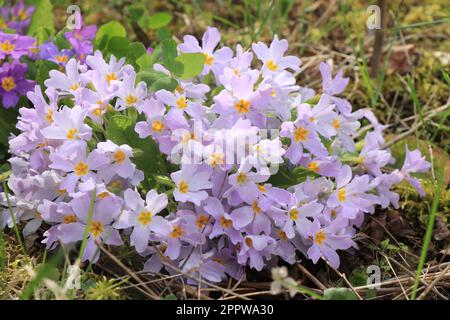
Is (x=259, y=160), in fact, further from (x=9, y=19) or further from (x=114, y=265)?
(x=9, y=19)

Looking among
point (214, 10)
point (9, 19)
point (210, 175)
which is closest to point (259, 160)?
point (210, 175)

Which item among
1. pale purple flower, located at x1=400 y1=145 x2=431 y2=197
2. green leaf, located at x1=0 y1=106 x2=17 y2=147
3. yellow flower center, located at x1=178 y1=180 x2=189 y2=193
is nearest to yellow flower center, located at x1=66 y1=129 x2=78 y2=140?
yellow flower center, located at x1=178 y1=180 x2=189 y2=193

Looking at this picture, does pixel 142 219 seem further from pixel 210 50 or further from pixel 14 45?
pixel 14 45

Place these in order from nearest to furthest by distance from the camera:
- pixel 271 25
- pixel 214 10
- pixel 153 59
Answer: pixel 153 59 < pixel 271 25 < pixel 214 10

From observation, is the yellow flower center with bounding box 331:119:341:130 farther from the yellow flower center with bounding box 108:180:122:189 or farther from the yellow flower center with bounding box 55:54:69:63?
the yellow flower center with bounding box 55:54:69:63

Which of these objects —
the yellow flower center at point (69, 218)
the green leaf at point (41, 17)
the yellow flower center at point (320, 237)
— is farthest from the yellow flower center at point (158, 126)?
the green leaf at point (41, 17)
